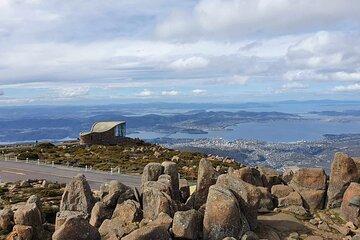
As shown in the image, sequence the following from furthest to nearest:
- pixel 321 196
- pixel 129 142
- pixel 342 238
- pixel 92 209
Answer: pixel 129 142
pixel 321 196
pixel 92 209
pixel 342 238

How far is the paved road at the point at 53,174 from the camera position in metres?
53.3

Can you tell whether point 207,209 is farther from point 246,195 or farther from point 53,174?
point 53,174

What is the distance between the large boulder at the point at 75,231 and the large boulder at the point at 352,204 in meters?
16.5

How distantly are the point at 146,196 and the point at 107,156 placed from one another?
163 ft

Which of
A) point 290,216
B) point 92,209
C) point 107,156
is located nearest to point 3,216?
point 92,209

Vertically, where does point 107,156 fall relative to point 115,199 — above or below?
below

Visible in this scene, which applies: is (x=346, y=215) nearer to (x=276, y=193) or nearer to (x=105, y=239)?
(x=276, y=193)

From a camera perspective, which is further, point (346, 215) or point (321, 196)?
point (321, 196)

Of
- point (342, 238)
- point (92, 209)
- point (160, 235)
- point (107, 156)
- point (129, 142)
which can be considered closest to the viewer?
point (160, 235)

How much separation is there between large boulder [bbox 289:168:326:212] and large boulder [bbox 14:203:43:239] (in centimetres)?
1798

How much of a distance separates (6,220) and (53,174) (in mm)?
27758

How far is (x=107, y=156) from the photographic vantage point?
7856cm

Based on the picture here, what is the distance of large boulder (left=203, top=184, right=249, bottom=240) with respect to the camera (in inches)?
1064

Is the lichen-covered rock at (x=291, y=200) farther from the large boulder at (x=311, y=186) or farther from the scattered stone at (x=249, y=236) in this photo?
the scattered stone at (x=249, y=236)
